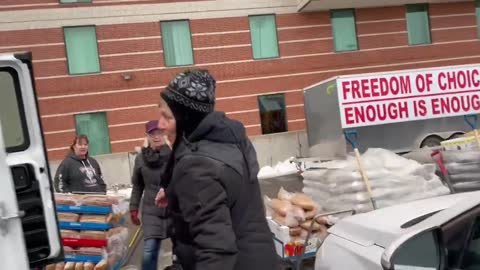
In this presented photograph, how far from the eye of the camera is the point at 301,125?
70.1 ft

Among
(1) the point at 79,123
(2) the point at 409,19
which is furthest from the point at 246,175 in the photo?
(2) the point at 409,19

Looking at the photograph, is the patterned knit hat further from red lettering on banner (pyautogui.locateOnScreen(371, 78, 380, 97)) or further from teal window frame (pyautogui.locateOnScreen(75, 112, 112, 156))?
teal window frame (pyautogui.locateOnScreen(75, 112, 112, 156))

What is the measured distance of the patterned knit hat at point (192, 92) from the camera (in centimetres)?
203

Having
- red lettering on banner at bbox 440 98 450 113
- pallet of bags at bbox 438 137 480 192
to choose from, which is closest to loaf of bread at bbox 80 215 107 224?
pallet of bags at bbox 438 137 480 192

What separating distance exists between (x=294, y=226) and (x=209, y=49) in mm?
15880

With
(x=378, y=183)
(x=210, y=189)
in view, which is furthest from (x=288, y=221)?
(x=210, y=189)

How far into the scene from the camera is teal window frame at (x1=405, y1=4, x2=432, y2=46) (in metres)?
22.2

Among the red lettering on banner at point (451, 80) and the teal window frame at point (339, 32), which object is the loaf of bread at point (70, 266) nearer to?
the red lettering on banner at point (451, 80)

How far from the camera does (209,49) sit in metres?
20.2

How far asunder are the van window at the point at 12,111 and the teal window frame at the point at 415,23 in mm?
22126

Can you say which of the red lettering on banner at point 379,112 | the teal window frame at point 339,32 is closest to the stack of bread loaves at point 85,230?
the red lettering on banner at point 379,112

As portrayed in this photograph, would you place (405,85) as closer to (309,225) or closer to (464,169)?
(464,169)

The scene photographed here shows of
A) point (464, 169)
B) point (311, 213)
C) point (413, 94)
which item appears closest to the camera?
point (311, 213)

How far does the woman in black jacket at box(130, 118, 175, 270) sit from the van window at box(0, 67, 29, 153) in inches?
82.0
